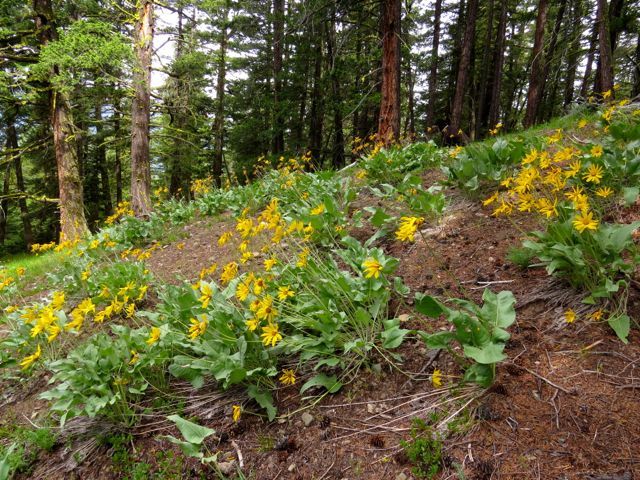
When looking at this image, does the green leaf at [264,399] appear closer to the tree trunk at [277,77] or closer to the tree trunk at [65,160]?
the tree trunk at [65,160]

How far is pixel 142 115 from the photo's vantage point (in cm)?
773

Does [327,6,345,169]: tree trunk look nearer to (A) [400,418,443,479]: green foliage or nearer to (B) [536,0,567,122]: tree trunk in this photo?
(B) [536,0,567,122]: tree trunk

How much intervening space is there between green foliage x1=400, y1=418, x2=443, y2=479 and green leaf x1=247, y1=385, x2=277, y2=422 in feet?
2.46

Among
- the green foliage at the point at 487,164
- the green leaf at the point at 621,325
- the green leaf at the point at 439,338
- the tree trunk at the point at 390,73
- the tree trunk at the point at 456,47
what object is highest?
the tree trunk at the point at 456,47

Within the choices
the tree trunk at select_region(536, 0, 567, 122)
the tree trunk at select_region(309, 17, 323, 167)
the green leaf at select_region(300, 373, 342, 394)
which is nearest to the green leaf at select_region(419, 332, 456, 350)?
the green leaf at select_region(300, 373, 342, 394)

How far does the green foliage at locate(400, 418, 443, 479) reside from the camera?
143 cm

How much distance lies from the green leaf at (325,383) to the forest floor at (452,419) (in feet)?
0.23

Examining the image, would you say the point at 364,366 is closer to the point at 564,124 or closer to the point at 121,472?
the point at 121,472

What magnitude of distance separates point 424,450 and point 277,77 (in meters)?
14.6

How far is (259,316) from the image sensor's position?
76.6 inches

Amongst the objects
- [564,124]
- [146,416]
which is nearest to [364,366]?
[146,416]

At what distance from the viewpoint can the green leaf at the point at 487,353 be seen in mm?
1463

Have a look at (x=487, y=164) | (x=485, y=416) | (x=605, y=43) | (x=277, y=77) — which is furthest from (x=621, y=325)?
(x=277, y=77)

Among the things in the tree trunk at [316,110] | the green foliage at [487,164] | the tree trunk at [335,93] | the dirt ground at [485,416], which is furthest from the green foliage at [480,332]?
the tree trunk at [316,110]
